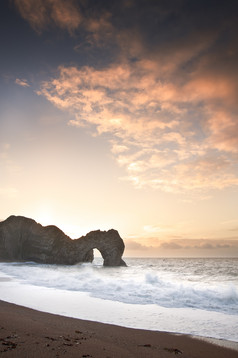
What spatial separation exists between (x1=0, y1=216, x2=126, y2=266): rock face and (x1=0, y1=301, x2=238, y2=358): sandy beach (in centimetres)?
6437

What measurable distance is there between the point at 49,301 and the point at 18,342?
7262 millimetres

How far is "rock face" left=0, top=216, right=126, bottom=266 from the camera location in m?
70.6

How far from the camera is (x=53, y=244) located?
71.4 metres

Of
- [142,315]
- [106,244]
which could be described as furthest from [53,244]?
[142,315]

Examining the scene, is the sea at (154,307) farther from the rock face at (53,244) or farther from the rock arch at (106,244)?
the rock face at (53,244)

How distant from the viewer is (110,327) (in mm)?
7770

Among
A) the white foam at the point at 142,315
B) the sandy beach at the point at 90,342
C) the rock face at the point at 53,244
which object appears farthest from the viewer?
the rock face at the point at 53,244

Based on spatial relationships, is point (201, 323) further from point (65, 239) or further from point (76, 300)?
point (65, 239)

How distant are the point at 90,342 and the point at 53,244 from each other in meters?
69.4

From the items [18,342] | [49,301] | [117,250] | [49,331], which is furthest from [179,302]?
[117,250]

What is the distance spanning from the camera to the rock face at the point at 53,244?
2778 inches

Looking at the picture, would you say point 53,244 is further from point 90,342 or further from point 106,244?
point 90,342

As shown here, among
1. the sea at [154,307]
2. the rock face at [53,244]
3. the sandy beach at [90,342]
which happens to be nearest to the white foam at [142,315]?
the sea at [154,307]

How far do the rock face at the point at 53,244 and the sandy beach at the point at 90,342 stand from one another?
211 ft
